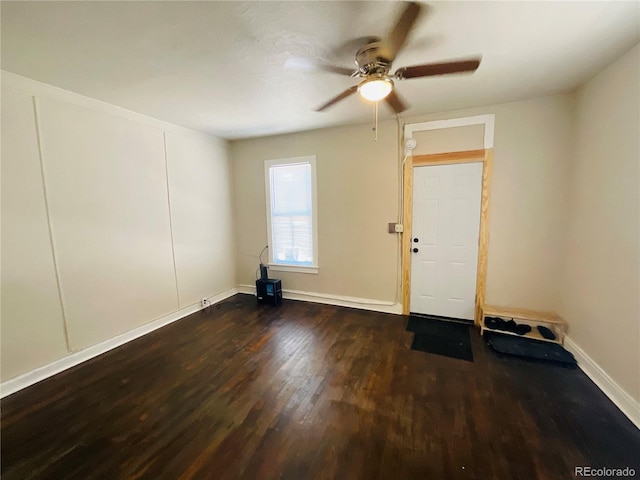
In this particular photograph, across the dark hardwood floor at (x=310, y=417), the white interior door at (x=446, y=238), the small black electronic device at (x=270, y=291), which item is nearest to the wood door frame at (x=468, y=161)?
the white interior door at (x=446, y=238)

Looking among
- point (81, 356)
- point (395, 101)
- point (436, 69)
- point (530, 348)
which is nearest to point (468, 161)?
point (395, 101)

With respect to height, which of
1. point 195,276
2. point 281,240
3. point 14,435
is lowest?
point 14,435

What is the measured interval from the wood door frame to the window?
1.34m

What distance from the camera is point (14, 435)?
183 cm

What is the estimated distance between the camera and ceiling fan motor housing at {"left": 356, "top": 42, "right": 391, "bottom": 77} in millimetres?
1834

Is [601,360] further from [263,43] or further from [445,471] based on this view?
[263,43]

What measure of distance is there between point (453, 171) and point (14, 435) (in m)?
4.54

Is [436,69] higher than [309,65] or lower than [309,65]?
lower

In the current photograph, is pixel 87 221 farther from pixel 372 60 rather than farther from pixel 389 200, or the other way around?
pixel 389 200

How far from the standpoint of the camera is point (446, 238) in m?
3.40

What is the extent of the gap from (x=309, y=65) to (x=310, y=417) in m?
2.65

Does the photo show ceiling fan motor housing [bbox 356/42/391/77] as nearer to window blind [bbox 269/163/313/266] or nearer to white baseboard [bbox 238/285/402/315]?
window blind [bbox 269/163/313/266]

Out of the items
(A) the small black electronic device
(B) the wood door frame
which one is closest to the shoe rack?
(B) the wood door frame


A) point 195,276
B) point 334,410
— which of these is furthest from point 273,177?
point 334,410
